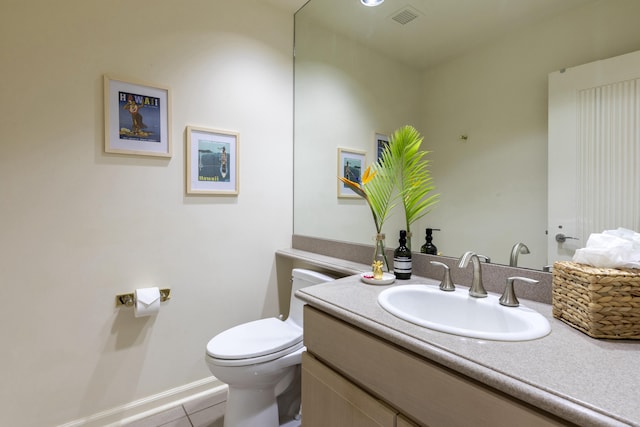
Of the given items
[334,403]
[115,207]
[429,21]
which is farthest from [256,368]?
[429,21]

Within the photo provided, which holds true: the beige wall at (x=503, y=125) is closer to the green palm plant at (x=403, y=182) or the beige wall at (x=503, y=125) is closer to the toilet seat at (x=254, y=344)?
the green palm plant at (x=403, y=182)

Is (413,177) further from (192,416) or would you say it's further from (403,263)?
(192,416)

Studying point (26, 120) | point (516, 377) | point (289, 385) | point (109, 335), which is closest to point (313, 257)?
point (289, 385)

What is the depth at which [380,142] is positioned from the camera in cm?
170

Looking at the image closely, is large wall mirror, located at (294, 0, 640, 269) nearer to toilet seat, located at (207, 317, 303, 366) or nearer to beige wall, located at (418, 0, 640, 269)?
beige wall, located at (418, 0, 640, 269)

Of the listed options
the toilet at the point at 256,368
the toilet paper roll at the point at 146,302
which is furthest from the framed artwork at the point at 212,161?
the toilet at the point at 256,368

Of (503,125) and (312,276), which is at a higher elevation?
(503,125)

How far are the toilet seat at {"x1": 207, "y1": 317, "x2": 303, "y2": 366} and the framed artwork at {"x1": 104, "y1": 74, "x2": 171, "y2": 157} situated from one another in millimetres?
1068

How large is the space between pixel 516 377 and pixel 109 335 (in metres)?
1.83

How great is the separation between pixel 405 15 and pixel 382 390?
1.79 metres

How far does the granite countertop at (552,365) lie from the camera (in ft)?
1.67

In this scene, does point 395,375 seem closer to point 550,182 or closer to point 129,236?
point 550,182

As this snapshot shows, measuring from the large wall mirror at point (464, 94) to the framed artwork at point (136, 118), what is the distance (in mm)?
1016

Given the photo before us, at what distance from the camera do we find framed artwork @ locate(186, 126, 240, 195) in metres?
1.78
